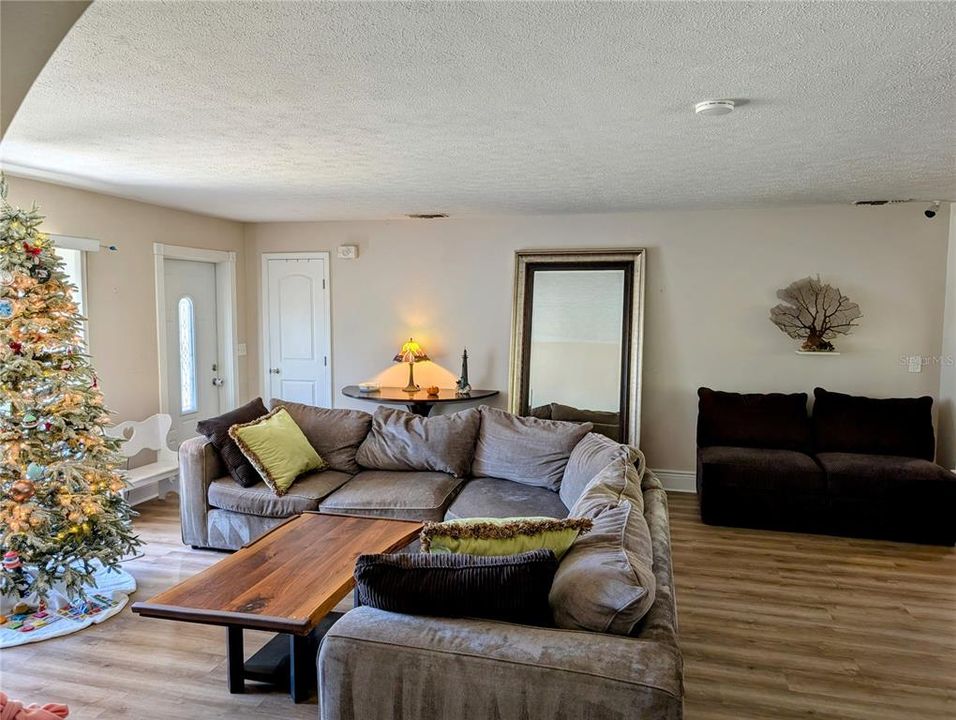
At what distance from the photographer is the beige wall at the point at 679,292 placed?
4.87 metres

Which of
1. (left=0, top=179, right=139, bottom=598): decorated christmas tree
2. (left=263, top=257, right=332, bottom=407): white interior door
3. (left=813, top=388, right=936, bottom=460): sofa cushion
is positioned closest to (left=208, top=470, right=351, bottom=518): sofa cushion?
(left=0, top=179, right=139, bottom=598): decorated christmas tree

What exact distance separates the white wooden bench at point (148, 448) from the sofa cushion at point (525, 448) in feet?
7.89

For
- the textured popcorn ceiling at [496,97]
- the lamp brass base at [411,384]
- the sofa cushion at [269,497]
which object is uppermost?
the textured popcorn ceiling at [496,97]

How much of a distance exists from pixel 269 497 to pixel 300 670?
1.42 m

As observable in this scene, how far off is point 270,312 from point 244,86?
417cm

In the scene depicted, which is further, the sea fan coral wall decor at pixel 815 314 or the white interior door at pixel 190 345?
the white interior door at pixel 190 345

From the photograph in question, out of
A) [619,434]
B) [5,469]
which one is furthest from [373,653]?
[619,434]

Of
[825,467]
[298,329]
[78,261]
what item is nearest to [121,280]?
[78,261]

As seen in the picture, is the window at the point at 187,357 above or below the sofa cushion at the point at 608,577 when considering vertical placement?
above

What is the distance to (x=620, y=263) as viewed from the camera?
530 cm

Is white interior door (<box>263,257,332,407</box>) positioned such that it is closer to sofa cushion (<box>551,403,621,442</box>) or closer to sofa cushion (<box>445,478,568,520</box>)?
sofa cushion (<box>551,403,621,442</box>)

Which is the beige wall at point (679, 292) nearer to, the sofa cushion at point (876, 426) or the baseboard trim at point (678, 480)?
the baseboard trim at point (678, 480)

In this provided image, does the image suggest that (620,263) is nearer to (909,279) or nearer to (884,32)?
(909,279)

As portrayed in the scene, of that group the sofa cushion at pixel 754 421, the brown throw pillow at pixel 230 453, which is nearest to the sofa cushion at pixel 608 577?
the brown throw pillow at pixel 230 453
